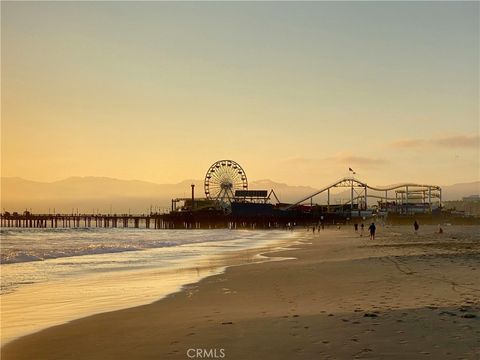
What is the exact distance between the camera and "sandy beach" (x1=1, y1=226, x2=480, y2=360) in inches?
258

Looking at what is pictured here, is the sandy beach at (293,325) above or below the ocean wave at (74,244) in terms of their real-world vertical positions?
above

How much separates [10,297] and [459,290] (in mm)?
11439

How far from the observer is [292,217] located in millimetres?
128000

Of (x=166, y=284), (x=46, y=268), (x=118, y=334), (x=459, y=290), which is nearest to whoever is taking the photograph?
(x=118, y=334)

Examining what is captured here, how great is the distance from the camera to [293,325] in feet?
26.5

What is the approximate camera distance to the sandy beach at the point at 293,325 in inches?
258

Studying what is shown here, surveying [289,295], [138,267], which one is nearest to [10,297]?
[289,295]

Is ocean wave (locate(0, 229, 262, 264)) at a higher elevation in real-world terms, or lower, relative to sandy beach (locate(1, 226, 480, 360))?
lower

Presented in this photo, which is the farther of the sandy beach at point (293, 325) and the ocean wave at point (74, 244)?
the ocean wave at point (74, 244)

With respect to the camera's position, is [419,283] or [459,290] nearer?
[459,290]

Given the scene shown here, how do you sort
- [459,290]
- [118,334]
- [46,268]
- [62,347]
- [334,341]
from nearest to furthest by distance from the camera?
[334,341] → [62,347] → [118,334] → [459,290] → [46,268]

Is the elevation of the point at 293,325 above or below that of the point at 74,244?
above

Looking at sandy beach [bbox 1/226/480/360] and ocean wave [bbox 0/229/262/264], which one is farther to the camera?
ocean wave [bbox 0/229/262/264]

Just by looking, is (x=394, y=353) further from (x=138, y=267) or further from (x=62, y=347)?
(x=138, y=267)
